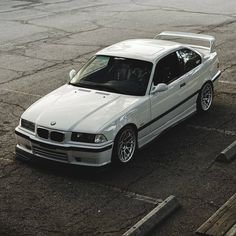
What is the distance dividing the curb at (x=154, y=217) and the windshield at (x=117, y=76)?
2321 mm

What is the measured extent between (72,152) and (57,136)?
356 millimetres

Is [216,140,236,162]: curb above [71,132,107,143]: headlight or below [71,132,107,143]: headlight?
below

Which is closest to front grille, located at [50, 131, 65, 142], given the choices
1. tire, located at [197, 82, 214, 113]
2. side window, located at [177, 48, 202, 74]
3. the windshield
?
the windshield

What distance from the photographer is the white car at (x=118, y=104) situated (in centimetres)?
800

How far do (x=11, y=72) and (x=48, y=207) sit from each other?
287 inches

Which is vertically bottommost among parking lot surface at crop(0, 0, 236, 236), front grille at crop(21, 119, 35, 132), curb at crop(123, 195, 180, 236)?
parking lot surface at crop(0, 0, 236, 236)

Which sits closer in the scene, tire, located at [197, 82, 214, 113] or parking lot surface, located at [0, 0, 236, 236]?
parking lot surface, located at [0, 0, 236, 236]

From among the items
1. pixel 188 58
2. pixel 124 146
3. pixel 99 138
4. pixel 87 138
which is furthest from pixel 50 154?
pixel 188 58

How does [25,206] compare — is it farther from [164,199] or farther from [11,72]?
[11,72]

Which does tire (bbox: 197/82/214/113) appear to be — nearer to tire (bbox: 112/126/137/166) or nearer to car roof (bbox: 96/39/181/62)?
car roof (bbox: 96/39/181/62)

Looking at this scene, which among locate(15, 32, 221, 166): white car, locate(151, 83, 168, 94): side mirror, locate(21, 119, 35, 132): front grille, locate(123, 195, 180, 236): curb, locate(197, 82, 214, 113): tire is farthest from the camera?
locate(197, 82, 214, 113): tire

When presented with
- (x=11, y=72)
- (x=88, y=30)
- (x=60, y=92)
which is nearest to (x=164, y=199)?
(x=60, y=92)

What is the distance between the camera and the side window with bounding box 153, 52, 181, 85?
9.23 metres

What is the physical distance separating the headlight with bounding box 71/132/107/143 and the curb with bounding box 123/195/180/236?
1412mm
